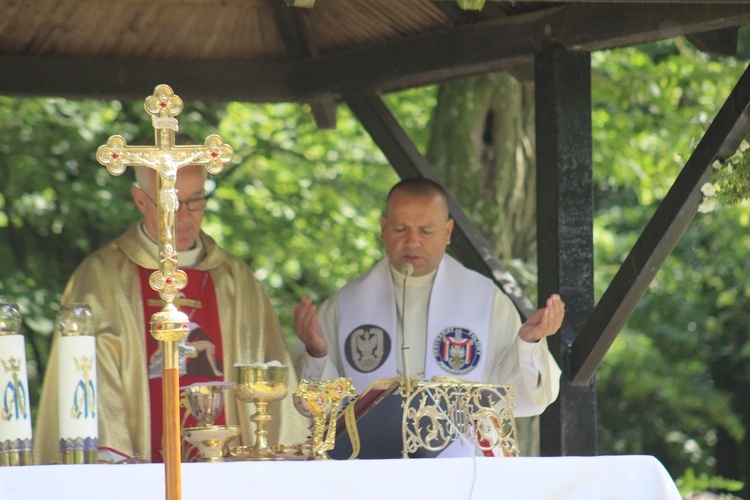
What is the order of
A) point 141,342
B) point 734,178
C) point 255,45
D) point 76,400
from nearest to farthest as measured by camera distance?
point 76,400 < point 734,178 < point 141,342 < point 255,45

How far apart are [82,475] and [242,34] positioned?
3.36 m

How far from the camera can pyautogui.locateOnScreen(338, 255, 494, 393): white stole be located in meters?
5.65

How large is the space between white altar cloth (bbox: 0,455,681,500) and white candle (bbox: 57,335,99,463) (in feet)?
1.86

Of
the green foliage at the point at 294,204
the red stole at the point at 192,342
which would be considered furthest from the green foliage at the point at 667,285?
the red stole at the point at 192,342

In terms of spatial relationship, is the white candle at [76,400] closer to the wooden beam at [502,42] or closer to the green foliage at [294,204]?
the wooden beam at [502,42]

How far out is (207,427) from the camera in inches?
166

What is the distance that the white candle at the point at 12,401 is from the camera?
4.09 meters

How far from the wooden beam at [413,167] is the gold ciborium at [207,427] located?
7.62 ft

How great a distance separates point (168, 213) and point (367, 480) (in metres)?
0.95

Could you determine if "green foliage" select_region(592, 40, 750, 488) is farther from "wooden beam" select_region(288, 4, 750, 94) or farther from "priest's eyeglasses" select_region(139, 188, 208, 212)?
"priest's eyeglasses" select_region(139, 188, 208, 212)

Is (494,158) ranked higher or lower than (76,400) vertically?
higher

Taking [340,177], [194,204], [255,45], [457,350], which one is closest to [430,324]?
[457,350]

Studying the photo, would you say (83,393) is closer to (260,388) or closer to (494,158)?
(260,388)

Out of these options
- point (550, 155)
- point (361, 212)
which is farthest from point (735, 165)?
point (361, 212)
